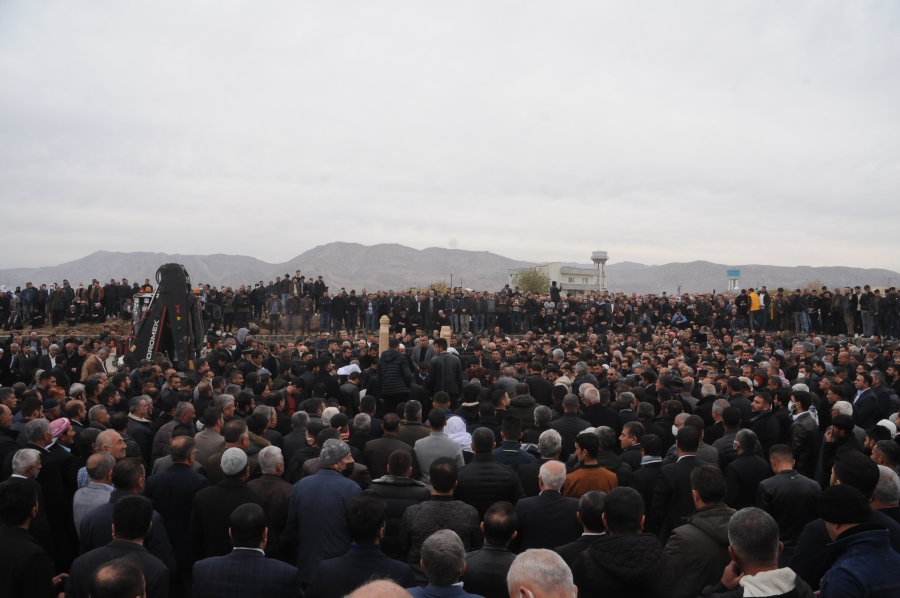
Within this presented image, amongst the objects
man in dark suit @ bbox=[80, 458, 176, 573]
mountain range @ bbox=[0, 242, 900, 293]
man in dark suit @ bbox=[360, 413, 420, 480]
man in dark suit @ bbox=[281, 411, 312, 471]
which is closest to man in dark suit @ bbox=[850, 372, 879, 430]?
man in dark suit @ bbox=[360, 413, 420, 480]

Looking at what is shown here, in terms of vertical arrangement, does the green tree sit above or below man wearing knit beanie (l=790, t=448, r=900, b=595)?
above

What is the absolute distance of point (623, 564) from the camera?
12.3 ft

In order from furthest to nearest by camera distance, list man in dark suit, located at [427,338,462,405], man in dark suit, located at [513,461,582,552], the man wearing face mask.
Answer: man in dark suit, located at [427,338,462,405] < the man wearing face mask < man in dark suit, located at [513,461,582,552]

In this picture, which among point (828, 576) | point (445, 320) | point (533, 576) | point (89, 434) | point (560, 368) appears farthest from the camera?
point (445, 320)

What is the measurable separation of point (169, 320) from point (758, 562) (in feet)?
46.6

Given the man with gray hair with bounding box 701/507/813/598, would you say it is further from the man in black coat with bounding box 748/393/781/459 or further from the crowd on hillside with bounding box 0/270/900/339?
the crowd on hillside with bounding box 0/270/900/339

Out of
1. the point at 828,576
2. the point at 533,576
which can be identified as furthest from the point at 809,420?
the point at 533,576

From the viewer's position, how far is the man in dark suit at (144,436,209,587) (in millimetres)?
5363

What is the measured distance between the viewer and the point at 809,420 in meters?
7.16

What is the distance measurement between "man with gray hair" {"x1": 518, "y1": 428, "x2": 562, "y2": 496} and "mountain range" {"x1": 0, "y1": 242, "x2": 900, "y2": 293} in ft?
463

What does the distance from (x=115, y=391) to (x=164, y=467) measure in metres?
2.74

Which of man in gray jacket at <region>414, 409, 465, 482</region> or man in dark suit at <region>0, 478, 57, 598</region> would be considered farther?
man in gray jacket at <region>414, 409, 465, 482</region>

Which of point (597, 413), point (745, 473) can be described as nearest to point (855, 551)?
point (745, 473)

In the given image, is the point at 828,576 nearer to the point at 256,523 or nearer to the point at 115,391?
the point at 256,523
